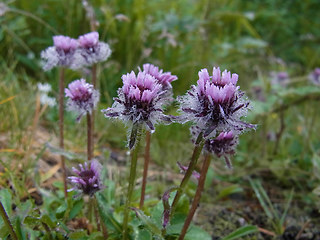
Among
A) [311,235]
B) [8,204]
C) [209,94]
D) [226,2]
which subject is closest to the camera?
[209,94]

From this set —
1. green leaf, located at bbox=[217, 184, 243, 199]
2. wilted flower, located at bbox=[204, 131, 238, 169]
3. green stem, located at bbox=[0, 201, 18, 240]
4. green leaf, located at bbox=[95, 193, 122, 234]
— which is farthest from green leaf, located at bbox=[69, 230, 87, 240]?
green leaf, located at bbox=[217, 184, 243, 199]

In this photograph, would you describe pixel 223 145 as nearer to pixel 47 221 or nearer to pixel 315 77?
pixel 47 221

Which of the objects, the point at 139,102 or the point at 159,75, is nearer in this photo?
the point at 139,102

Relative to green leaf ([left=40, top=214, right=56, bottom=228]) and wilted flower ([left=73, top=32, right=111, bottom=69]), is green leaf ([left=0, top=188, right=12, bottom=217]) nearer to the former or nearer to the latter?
green leaf ([left=40, top=214, right=56, bottom=228])

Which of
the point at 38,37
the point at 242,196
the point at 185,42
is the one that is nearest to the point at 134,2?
the point at 185,42

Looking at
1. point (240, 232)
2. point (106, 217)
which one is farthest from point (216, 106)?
point (240, 232)

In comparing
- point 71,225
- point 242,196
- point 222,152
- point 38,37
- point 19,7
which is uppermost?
point 19,7

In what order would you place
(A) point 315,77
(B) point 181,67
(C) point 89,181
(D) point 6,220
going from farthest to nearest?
(B) point 181,67
(A) point 315,77
(C) point 89,181
(D) point 6,220

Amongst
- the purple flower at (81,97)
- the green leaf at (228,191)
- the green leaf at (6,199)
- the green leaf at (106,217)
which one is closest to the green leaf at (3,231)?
the green leaf at (6,199)

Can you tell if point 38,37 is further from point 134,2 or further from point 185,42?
point 185,42
